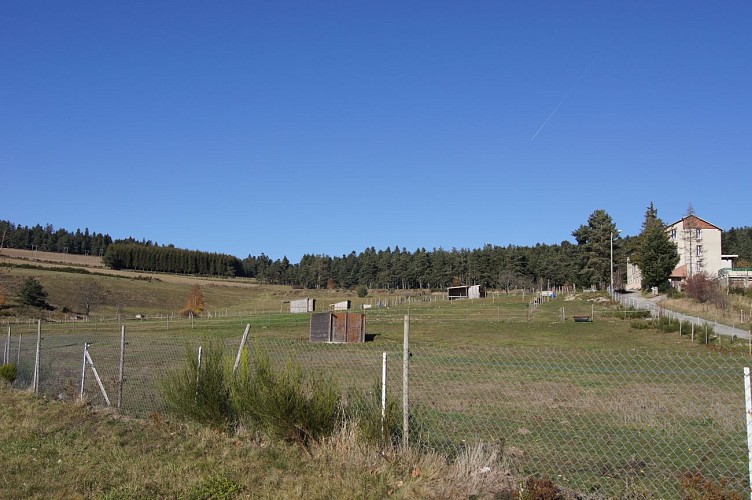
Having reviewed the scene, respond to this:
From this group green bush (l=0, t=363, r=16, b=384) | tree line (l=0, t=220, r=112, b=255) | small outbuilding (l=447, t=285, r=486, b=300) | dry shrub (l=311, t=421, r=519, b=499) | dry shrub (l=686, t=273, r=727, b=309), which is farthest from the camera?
tree line (l=0, t=220, r=112, b=255)

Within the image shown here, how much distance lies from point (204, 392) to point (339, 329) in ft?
81.0

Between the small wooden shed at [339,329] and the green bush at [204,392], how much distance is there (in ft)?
78.3

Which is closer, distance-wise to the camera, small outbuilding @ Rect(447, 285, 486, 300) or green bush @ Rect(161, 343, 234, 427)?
green bush @ Rect(161, 343, 234, 427)

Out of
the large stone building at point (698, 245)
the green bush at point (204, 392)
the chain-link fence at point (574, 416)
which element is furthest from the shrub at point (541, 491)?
the large stone building at point (698, 245)

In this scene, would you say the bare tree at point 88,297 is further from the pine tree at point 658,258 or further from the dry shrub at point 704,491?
the dry shrub at point 704,491

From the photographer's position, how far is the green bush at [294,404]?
671 centimetres

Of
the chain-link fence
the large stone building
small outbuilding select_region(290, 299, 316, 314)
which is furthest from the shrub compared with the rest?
the large stone building

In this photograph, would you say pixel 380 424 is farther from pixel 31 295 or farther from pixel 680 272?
pixel 31 295

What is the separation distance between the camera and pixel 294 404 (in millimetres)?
6734

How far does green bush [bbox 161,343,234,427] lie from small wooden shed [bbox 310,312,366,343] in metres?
23.9

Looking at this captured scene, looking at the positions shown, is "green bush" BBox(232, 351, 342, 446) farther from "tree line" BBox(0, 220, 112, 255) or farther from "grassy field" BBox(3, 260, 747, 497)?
"tree line" BBox(0, 220, 112, 255)

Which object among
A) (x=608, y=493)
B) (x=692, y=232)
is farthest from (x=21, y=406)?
(x=692, y=232)

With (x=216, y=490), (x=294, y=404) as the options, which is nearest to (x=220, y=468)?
(x=216, y=490)

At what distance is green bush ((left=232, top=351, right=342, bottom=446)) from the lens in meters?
6.71
